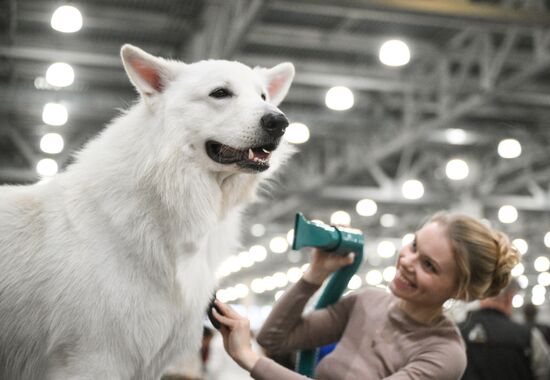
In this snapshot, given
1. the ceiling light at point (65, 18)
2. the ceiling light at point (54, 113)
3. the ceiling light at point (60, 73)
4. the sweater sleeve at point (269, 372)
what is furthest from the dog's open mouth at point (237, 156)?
the ceiling light at point (54, 113)

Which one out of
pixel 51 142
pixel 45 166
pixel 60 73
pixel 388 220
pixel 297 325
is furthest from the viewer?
pixel 388 220

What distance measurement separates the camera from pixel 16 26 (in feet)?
30.7

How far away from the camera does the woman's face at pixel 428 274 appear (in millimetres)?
2514

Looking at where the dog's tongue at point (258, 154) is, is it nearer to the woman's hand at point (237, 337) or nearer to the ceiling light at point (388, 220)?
the woman's hand at point (237, 337)

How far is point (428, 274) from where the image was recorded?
253cm

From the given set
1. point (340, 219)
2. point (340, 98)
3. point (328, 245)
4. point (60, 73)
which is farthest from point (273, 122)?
point (340, 98)

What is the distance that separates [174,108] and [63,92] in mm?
9097

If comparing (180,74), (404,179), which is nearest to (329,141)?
(404,179)

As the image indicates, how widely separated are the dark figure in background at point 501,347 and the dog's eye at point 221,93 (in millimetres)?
3158

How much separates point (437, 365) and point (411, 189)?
39.7 ft

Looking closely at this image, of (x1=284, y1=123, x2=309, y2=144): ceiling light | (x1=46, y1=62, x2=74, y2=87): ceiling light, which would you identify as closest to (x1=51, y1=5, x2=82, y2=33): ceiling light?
(x1=46, y1=62, x2=74, y2=87): ceiling light

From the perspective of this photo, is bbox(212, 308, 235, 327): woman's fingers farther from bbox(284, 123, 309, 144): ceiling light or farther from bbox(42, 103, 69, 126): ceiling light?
bbox(284, 123, 309, 144): ceiling light

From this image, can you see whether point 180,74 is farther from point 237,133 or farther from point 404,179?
point 404,179

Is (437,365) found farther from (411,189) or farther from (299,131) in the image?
(411,189)
